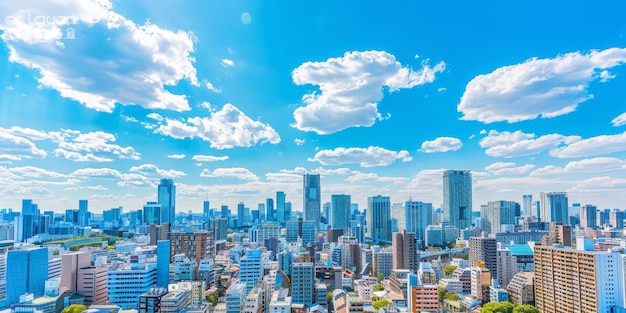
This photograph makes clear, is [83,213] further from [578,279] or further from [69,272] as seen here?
[578,279]

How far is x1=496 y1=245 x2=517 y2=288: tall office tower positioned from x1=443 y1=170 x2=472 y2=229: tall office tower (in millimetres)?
38213

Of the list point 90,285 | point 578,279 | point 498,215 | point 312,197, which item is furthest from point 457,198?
point 90,285

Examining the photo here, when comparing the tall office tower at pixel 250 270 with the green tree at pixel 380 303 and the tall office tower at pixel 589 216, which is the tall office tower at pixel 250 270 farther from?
the tall office tower at pixel 589 216

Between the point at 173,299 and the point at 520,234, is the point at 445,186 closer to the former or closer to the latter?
the point at 520,234

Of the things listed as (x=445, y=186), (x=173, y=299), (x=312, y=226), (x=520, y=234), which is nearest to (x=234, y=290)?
(x=173, y=299)

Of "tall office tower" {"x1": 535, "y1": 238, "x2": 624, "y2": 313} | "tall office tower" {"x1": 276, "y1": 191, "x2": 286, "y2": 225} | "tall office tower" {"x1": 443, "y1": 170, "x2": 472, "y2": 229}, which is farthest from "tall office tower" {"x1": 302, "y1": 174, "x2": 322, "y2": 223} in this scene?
"tall office tower" {"x1": 535, "y1": 238, "x2": 624, "y2": 313}

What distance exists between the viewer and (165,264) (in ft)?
63.7

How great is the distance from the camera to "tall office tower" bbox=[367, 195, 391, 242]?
53031 mm

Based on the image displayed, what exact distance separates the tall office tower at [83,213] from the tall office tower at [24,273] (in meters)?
51.5

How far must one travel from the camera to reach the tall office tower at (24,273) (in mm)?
17266

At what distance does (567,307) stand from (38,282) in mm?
23909

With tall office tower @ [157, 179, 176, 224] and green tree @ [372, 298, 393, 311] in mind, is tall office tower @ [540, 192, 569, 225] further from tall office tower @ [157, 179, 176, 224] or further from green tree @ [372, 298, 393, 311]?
tall office tower @ [157, 179, 176, 224]

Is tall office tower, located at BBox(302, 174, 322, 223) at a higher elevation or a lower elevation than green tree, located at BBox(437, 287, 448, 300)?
higher

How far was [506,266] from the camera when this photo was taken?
24.2 metres
